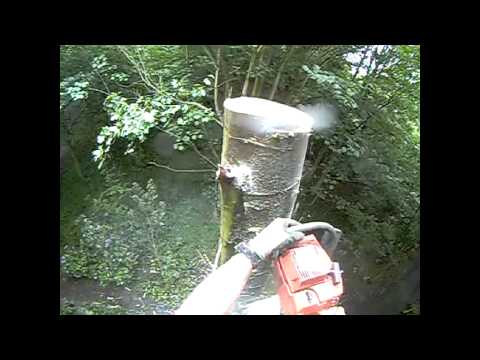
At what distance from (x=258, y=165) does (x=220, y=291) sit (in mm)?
351

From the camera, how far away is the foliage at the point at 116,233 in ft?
4.80

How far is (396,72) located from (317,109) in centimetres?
29

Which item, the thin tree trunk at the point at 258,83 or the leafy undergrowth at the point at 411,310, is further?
the thin tree trunk at the point at 258,83

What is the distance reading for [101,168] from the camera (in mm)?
1533

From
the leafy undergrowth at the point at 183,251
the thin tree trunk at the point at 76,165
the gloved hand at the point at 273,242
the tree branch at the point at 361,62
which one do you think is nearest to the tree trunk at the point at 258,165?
the gloved hand at the point at 273,242

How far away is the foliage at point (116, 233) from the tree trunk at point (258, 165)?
0.38 m

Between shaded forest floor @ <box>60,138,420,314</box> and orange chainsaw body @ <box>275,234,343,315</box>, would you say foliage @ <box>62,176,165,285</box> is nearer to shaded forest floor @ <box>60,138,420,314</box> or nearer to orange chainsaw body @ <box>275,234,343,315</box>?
shaded forest floor @ <box>60,138,420,314</box>

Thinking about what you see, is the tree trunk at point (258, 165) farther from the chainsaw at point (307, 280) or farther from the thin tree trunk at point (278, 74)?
the thin tree trunk at point (278, 74)

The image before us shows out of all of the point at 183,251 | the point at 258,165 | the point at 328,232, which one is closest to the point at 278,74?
the point at 258,165

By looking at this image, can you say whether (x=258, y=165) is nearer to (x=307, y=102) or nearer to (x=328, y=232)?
(x=328, y=232)

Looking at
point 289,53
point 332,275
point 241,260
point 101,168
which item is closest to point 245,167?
point 241,260

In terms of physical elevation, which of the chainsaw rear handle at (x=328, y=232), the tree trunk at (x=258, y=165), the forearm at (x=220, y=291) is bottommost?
the forearm at (x=220, y=291)
